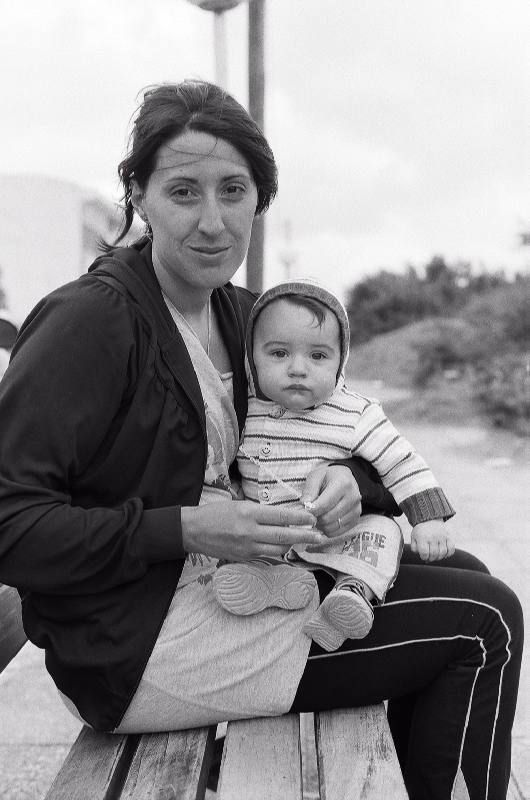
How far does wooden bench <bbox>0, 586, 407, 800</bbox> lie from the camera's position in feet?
5.41

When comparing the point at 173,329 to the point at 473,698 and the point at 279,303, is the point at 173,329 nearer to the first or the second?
the point at 279,303

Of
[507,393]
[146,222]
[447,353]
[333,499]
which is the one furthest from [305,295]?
[447,353]

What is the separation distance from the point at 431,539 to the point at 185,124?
1.05 meters

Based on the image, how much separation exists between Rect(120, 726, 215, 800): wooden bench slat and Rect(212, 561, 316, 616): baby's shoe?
28 centimetres

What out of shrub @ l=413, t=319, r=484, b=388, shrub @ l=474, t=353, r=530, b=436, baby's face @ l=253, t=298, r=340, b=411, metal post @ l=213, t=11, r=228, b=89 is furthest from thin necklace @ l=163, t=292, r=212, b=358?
shrub @ l=413, t=319, r=484, b=388

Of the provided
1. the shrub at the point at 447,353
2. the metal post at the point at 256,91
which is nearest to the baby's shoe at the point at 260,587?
the metal post at the point at 256,91

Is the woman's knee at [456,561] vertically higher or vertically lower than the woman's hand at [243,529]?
lower

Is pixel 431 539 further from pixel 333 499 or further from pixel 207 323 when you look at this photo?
pixel 207 323

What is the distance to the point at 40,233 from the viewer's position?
24312mm

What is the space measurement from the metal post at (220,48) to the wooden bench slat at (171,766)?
2660 millimetres

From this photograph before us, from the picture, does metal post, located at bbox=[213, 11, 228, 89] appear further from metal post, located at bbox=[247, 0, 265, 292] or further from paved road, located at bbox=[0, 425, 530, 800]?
paved road, located at bbox=[0, 425, 530, 800]

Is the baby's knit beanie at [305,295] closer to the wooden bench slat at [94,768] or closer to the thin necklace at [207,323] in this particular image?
the thin necklace at [207,323]

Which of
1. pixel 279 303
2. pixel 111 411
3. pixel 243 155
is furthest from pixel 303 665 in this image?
pixel 243 155

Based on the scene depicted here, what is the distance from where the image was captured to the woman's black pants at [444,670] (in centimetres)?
191
